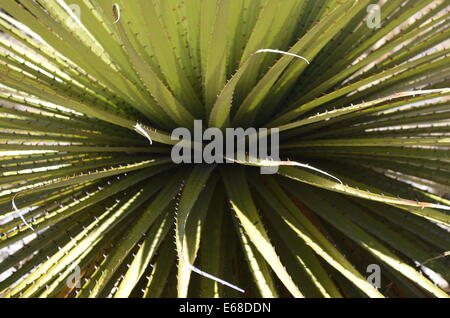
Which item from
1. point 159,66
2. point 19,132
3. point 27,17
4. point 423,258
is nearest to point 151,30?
point 159,66

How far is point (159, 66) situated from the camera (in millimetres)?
1650

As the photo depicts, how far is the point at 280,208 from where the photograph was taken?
1.59 meters

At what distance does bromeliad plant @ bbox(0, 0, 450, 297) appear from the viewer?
1.49 m

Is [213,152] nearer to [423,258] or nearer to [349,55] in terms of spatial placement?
[349,55]

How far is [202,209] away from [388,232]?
55 cm

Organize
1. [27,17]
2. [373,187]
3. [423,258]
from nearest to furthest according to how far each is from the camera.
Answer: [27,17] → [423,258] → [373,187]

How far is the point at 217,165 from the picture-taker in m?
1.73

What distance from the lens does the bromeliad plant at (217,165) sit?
1485 millimetres

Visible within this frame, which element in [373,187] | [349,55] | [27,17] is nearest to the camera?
[27,17]

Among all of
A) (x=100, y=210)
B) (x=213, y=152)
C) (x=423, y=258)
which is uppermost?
(x=213, y=152)

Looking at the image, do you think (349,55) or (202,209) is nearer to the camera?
(202,209)

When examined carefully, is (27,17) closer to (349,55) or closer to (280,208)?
(280,208)
